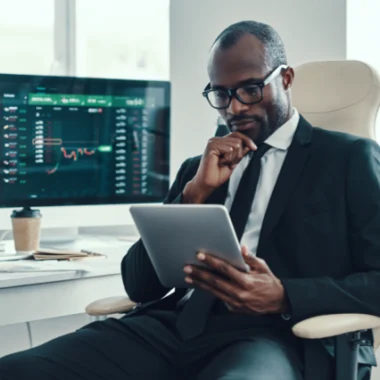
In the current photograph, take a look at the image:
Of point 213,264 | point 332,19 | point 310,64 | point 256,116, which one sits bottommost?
point 213,264

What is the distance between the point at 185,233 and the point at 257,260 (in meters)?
0.16

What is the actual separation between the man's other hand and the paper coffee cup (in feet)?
1.83

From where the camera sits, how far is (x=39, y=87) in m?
2.24

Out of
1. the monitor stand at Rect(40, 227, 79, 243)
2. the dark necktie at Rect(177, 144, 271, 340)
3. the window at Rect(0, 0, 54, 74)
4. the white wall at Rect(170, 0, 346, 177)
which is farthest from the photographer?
the window at Rect(0, 0, 54, 74)

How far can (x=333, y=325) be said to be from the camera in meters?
1.42

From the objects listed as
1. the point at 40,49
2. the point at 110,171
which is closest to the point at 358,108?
the point at 110,171

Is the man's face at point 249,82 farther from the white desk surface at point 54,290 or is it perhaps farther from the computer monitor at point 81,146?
the computer monitor at point 81,146

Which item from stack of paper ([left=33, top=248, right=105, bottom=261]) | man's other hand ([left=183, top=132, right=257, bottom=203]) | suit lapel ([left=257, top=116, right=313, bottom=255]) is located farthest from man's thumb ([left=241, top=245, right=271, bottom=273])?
stack of paper ([left=33, top=248, right=105, bottom=261])

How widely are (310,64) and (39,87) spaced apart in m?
0.80

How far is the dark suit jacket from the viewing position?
5.02ft

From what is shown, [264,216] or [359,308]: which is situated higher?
[264,216]

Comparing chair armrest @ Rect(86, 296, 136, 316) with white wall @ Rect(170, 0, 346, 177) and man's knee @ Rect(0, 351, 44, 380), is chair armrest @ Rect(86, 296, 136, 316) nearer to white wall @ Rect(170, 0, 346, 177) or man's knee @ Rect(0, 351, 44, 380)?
man's knee @ Rect(0, 351, 44, 380)

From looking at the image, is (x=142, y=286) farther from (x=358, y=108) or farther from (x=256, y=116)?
(x=358, y=108)

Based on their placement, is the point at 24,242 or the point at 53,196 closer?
the point at 24,242
